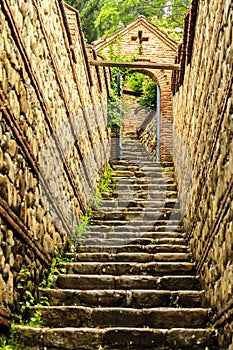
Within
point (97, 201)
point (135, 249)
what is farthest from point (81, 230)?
point (97, 201)

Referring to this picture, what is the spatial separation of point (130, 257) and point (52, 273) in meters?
1.17

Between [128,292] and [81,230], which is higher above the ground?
[128,292]

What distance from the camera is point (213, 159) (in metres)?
4.81

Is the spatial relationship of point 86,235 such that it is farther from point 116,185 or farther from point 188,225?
Result: point 116,185

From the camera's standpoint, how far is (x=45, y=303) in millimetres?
5094

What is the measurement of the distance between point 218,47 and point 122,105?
785cm

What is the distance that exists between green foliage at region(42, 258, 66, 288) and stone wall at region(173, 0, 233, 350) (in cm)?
152

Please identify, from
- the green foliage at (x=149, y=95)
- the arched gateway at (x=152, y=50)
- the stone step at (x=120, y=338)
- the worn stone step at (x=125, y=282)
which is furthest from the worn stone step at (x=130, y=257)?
the green foliage at (x=149, y=95)

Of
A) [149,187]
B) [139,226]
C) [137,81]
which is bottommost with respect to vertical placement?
[149,187]

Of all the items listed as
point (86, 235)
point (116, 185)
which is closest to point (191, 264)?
point (86, 235)

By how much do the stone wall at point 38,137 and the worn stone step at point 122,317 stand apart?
0.37 meters

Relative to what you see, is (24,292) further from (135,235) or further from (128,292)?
(135,235)

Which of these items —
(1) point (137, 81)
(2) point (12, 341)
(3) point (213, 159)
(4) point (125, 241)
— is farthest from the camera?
(1) point (137, 81)

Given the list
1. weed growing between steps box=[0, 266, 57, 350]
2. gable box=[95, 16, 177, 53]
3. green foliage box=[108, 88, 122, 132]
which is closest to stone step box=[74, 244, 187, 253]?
weed growing between steps box=[0, 266, 57, 350]
